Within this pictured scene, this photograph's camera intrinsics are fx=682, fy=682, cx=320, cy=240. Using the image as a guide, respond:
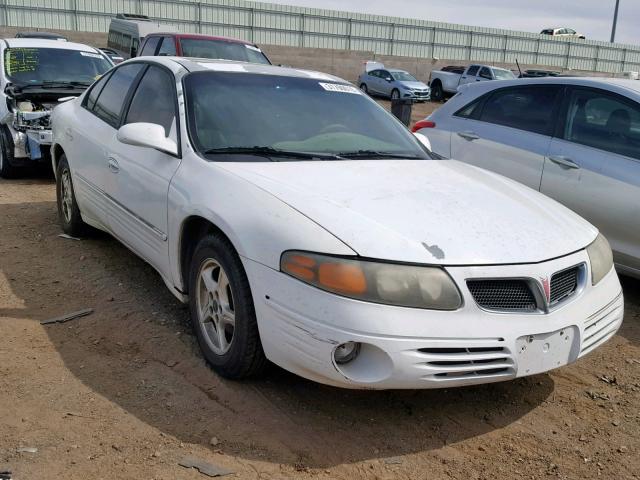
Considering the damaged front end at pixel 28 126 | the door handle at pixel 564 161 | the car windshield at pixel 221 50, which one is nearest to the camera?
the door handle at pixel 564 161

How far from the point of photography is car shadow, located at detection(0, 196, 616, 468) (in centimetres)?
287

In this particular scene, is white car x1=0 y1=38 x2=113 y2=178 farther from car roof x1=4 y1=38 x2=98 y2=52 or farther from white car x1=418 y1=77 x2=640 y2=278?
white car x1=418 y1=77 x2=640 y2=278

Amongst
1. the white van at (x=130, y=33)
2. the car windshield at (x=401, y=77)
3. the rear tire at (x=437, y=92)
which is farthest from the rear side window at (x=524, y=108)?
the rear tire at (x=437, y=92)

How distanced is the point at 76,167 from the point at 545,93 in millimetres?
3765

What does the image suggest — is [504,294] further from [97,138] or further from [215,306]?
[97,138]

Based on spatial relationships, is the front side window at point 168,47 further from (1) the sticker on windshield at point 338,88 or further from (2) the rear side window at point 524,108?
(1) the sticker on windshield at point 338,88

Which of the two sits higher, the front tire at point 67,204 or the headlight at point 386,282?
the headlight at point 386,282

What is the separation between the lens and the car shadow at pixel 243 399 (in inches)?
113

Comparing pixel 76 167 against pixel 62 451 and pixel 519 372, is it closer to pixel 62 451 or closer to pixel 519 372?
pixel 62 451

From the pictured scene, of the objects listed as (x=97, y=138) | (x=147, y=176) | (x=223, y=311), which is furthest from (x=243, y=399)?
(x=97, y=138)

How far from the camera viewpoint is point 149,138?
370 centimetres

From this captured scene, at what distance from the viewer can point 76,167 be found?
519cm

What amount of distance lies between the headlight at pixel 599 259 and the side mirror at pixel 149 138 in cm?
220

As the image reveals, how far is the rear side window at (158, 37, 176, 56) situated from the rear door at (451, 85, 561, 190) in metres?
7.13
